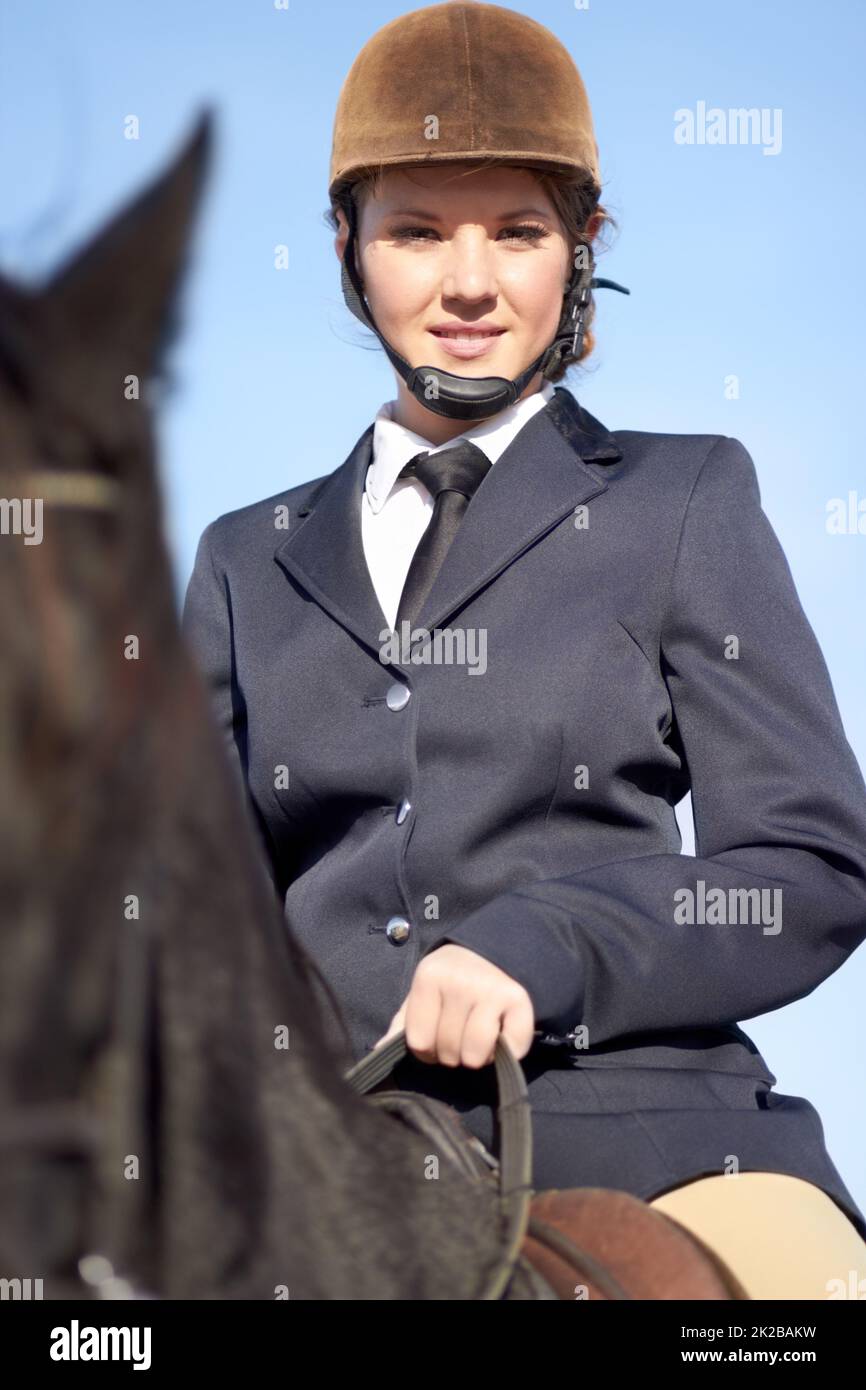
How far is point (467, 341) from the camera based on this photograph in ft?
9.44

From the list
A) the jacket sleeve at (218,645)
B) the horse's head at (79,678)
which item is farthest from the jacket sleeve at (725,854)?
the horse's head at (79,678)

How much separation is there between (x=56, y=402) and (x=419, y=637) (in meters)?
1.69

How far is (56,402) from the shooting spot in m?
0.98

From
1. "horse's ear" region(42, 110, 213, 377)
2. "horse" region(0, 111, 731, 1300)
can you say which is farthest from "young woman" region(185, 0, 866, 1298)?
"horse's ear" region(42, 110, 213, 377)

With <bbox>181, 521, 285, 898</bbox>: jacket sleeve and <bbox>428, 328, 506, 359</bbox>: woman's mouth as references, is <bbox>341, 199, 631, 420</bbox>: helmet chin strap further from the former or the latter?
<bbox>181, 521, 285, 898</bbox>: jacket sleeve

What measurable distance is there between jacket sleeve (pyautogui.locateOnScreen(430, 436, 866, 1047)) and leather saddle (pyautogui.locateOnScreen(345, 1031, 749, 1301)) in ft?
0.70

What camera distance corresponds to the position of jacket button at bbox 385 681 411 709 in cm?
263

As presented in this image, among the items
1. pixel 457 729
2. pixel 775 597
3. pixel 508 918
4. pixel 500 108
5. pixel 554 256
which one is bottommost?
pixel 508 918

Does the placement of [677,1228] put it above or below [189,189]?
below
